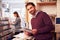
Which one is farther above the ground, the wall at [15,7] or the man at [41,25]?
the wall at [15,7]

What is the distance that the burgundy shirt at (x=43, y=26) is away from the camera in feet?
6.54

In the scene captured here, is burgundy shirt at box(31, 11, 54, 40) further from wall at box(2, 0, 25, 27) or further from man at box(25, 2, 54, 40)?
wall at box(2, 0, 25, 27)

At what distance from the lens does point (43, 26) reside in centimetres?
205

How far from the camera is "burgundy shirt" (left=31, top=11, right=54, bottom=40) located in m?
1.99

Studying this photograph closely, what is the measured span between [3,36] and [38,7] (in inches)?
71.7

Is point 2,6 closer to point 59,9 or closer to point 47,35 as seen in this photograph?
point 59,9

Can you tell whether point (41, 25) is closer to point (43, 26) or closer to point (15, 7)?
point (43, 26)

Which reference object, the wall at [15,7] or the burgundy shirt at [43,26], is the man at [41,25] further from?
the wall at [15,7]

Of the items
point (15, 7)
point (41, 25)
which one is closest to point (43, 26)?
point (41, 25)

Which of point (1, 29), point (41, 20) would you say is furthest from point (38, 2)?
point (1, 29)

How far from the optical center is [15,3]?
489 centimetres

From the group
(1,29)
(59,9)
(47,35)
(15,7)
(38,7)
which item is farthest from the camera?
(15,7)

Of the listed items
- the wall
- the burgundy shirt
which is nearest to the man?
the burgundy shirt

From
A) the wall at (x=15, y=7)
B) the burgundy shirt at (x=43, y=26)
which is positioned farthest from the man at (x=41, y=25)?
the wall at (x=15, y=7)
